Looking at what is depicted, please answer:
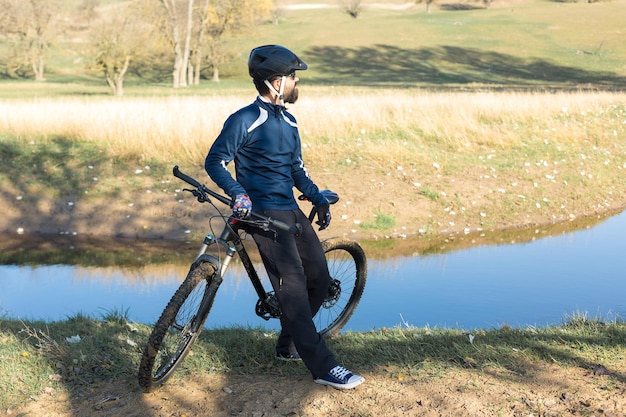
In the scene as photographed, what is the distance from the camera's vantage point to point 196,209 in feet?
41.2

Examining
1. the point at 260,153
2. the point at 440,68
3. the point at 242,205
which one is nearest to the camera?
the point at 242,205

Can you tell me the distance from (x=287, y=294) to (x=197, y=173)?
911 cm

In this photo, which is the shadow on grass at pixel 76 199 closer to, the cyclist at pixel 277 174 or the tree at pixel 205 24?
the cyclist at pixel 277 174

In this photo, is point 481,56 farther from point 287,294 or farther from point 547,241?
point 287,294

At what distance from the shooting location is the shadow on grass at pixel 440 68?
4834 cm

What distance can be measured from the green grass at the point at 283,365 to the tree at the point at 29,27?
5016cm

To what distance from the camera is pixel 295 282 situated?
4809mm

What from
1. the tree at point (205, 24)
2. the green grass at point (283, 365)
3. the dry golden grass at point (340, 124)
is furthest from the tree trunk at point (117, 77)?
the green grass at point (283, 365)

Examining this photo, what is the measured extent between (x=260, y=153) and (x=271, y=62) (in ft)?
1.74

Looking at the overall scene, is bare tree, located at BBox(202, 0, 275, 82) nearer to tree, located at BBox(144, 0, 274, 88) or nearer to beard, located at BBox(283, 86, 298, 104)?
tree, located at BBox(144, 0, 274, 88)

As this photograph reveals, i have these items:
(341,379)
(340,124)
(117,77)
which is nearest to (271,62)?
(341,379)

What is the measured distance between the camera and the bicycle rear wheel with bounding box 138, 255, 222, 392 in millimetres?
4434

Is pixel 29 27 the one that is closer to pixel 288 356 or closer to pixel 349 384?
pixel 288 356

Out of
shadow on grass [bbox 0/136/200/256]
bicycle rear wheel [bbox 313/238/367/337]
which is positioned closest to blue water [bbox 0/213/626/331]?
shadow on grass [bbox 0/136/200/256]
